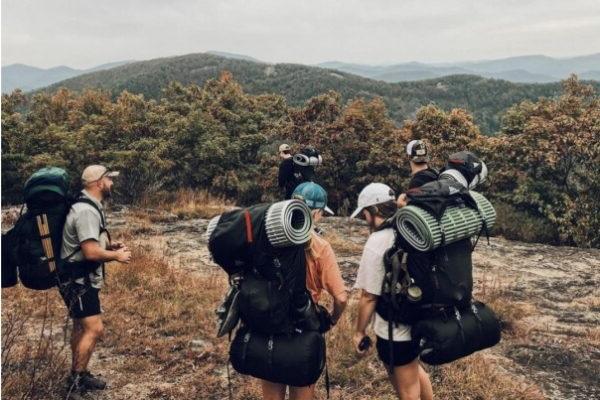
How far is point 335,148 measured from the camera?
18.9 m

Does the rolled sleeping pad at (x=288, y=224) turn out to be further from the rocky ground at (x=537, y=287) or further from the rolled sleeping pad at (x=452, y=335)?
the rocky ground at (x=537, y=287)

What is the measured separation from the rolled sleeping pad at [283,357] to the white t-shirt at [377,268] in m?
0.47

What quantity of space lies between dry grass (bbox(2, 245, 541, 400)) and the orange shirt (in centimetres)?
170

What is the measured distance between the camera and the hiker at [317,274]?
3.15 metres

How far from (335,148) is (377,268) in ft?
52.2

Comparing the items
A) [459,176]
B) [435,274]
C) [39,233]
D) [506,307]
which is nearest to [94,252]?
[39,233]

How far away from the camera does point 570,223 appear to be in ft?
41.5

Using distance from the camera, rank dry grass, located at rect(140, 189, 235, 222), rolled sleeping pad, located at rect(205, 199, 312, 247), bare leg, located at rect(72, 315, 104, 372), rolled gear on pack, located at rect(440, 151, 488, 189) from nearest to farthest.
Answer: rolled sleeping pad, located at rect(205, 199, 312, 247), rolled gear on pack, located at rect(440, 151, 488, 189), bare leg, located at rect(72, 315, 104, 372), dry grass, located at rect(140, 189, 235, 222)

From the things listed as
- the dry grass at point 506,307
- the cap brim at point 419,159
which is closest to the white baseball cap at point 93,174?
the cap brim at point 419,159

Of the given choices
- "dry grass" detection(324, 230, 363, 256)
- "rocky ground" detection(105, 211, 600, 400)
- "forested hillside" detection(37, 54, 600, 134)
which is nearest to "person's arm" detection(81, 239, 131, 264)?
"rocky ground" detection(105, 211, 600, 400)

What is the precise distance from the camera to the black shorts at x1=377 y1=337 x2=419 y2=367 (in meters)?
3.25

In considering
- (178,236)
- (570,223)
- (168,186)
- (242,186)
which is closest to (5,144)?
(168,186)

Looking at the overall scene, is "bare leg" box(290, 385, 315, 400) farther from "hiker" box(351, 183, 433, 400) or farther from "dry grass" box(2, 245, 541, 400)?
"dry grass" box(2, 245, 541, 400)

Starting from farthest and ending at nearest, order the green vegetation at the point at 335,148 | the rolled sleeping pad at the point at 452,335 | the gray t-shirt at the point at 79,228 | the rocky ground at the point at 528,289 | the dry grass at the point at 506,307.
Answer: the green vegetation at the point at 335,148
the dry grass at the point at 506,307
the rocky ground at the point at 528,289
the gray t-shirt at the point at 79,228
the rolled sleeping pad at the point at 452,335
